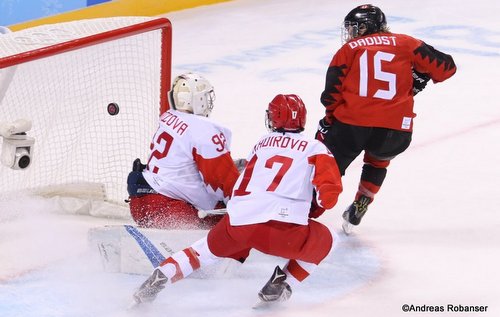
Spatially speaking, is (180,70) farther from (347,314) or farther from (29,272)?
(347,314)

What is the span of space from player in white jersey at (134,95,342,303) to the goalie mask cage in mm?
933

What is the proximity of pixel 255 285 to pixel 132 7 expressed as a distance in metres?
3.72

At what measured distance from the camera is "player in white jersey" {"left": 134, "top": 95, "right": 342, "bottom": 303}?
9.87 feet

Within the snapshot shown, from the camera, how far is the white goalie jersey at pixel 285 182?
3000mm

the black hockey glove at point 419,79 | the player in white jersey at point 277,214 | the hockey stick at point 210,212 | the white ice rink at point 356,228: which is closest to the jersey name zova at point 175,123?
the hockey stick at point 210,212

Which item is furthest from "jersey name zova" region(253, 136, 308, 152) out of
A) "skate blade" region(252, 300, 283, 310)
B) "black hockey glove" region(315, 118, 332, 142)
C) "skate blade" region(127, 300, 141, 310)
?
"black hockey glove" region(315, 118, 332, 142)

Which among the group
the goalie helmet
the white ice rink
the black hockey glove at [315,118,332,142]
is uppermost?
the goalie helmet

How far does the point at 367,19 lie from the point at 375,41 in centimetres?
9

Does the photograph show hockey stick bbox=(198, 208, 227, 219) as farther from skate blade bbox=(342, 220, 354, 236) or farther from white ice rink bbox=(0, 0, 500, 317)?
skate blade bbox=(342, 220, 354, 236)

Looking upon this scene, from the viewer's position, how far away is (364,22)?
12.1 feet

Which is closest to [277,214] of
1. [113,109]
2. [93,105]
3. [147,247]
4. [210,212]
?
[210,212]

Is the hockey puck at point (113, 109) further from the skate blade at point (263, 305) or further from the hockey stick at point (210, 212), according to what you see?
the skate blade at point (263, 305)

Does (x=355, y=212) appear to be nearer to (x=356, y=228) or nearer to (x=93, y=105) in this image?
(x=356, y=228)

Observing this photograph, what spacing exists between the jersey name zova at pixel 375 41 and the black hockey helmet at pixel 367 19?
57 mm
